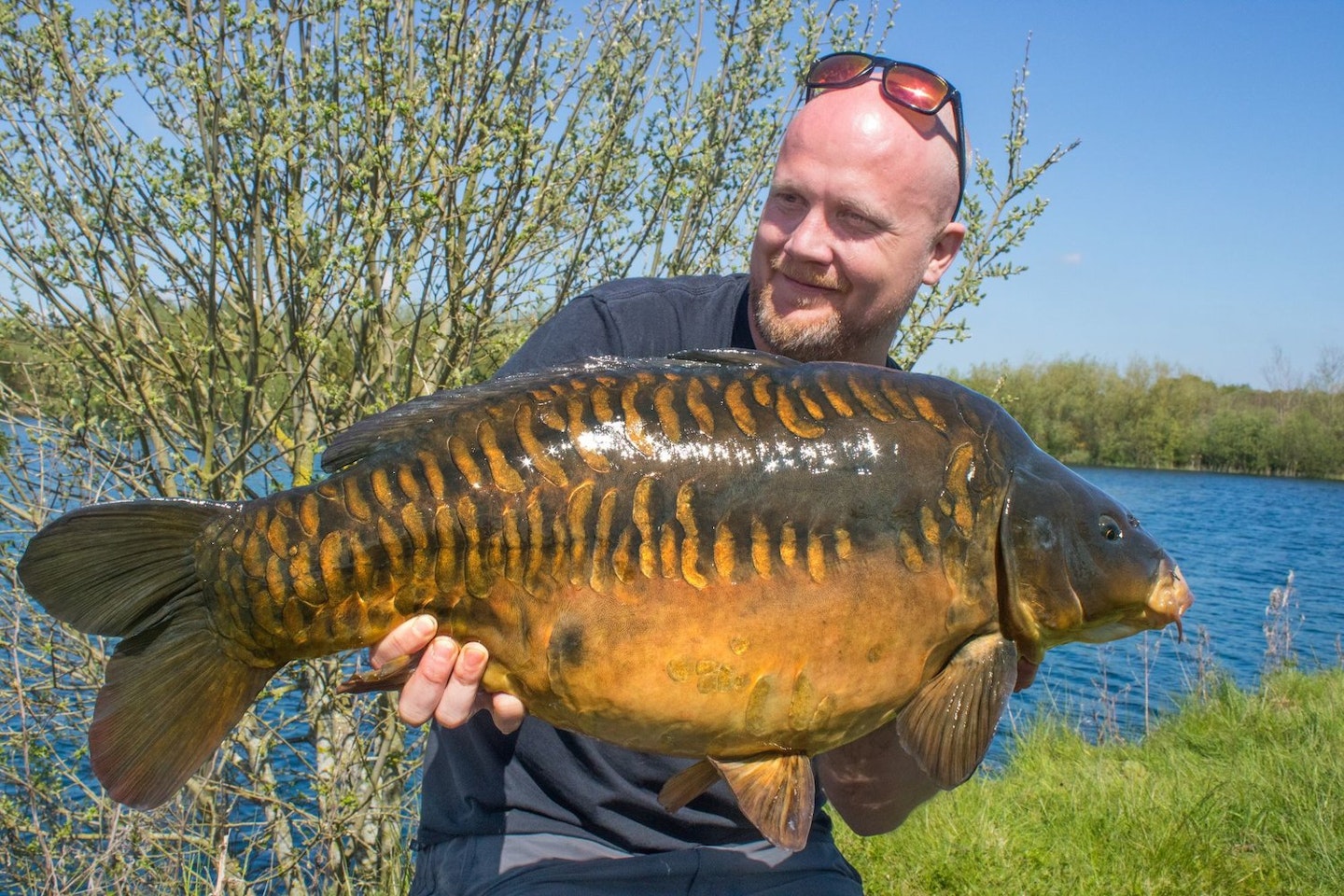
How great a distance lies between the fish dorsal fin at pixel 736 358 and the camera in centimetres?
155

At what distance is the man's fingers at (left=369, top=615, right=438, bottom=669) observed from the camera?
142 cm

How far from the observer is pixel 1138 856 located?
3.66 metres

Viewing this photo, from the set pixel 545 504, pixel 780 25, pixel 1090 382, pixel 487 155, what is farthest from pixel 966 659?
pixel 1090 382

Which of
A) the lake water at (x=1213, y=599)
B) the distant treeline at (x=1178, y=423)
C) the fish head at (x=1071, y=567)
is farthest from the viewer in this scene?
the distant treeline at (x=1178, y=423)

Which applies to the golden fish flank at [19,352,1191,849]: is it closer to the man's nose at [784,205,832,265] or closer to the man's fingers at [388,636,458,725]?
the man's fingers at [388,636,458,725]

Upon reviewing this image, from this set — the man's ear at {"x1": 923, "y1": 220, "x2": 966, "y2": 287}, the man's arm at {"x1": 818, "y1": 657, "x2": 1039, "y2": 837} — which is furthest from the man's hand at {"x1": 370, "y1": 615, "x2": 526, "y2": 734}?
the man's ear at {"x1": 923, "y1": 220, "x2": 966, "y2": 287}

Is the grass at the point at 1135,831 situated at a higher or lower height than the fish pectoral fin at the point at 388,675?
lower

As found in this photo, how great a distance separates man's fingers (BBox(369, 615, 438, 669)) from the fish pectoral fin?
0.01 meters

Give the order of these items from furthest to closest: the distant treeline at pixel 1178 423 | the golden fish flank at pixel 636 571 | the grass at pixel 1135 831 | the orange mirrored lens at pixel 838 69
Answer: the distant treeline at pixel 1178 423
the grass at pixel 1135 831
the orange mirrored lens at pixel 838 69
the golden fish flank at pixel 636 571

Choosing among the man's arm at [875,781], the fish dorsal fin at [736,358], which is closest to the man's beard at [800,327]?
the fish dorsal fin at [736,358]

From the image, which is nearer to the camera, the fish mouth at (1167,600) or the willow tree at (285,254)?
the fish mouth at (1167,600)

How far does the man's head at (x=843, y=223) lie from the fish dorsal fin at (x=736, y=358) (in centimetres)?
65

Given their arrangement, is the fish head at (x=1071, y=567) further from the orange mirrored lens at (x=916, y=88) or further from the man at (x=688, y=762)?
the orange mirrored lens at (x=916, y=88)

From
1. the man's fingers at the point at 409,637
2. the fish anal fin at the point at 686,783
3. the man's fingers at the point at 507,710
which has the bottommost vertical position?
the fish anal fin at the point at 686,783
